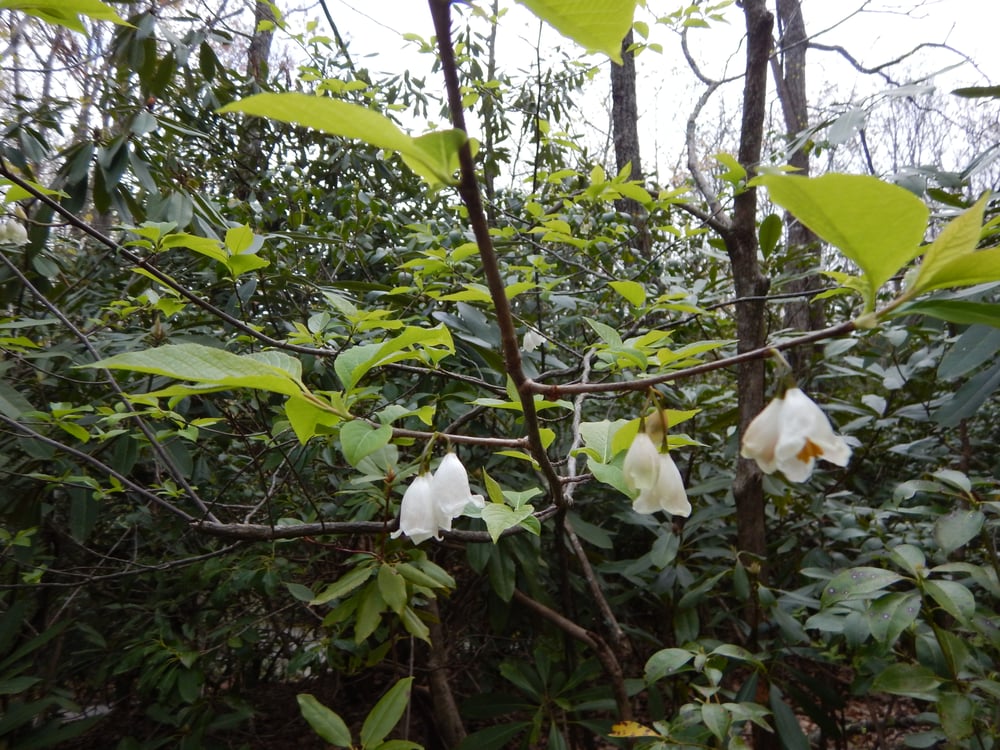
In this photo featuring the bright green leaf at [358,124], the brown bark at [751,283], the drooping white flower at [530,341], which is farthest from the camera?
the drooping white flower at [530,341]

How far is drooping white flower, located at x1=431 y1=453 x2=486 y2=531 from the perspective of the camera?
2.52 feet

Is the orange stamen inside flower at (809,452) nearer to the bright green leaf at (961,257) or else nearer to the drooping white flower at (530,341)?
the bright green leaf at (961,257)

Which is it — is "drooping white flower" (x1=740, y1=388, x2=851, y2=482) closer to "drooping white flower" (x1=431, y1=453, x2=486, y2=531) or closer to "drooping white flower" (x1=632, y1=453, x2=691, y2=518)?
"drooping white flower" (x1=632, y1=453, x2=691, y2=518)

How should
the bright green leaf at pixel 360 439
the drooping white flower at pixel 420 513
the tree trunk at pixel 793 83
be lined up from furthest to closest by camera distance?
the tree trunk at pixel 793 83, the drooping white flower at pixel 420 513, the bright green leaf at pixel 360 439

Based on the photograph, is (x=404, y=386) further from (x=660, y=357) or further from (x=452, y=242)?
(x=660, y=357)

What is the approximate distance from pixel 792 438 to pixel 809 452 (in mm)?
47

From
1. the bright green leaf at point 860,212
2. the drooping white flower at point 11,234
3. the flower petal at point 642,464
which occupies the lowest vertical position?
the flower petal at point 642,464

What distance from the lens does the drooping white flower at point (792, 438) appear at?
53cm

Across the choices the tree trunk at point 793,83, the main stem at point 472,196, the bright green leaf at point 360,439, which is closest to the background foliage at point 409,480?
the bright green leaf at point 360,439

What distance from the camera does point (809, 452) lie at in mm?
562

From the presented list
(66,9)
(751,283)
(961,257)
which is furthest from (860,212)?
(751,283)

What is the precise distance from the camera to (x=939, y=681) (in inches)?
47.1

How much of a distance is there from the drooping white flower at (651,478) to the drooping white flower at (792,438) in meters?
0.10

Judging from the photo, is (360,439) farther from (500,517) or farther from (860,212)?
(860,212)
